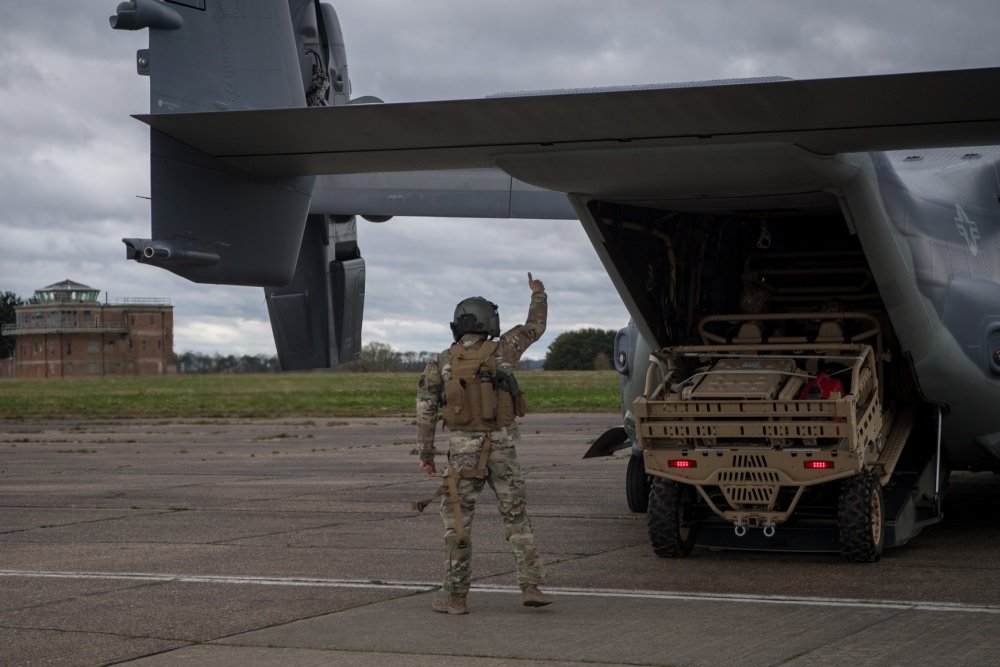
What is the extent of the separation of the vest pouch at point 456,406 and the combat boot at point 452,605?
104 cm

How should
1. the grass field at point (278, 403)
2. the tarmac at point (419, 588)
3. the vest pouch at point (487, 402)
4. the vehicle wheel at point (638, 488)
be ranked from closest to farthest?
the tarmac at point (419, 588) → the vest pouch at point (487, 402) → the vehicle wheel at point (638, 488) → the grass field at point (278, 403)

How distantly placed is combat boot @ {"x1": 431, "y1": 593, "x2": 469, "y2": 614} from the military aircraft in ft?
9.55

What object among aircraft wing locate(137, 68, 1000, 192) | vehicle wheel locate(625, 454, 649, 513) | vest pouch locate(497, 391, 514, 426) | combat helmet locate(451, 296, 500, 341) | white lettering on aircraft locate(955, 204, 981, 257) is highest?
aircraft wing locate(137, 68, 1000, 192)

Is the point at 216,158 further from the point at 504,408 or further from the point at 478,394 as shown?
the point at 504,408

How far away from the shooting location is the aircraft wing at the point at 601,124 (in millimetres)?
7695

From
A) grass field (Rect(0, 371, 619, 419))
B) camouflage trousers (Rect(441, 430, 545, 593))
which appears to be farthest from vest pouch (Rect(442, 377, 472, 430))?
grass field (Rect(0, 371, 619, 419))

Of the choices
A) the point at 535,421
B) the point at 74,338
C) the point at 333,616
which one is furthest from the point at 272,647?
the point at 74,338

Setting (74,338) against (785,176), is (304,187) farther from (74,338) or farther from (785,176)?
(74,338)

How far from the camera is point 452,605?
804 cm

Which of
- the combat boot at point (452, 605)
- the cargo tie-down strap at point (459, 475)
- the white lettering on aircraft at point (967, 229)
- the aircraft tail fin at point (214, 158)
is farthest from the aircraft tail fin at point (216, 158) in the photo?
the white lettering on aircraft at point (967, 229)

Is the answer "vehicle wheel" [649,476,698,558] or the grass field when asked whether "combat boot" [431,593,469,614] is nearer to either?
"vehicle wheel" [649,476,698,558]

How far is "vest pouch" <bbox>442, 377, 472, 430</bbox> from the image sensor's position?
8.17 meters

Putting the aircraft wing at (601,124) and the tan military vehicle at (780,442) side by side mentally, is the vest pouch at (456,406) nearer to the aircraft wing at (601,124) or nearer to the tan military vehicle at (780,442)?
the aircraft wing at (601,124)

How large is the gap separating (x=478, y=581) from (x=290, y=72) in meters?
3.99
